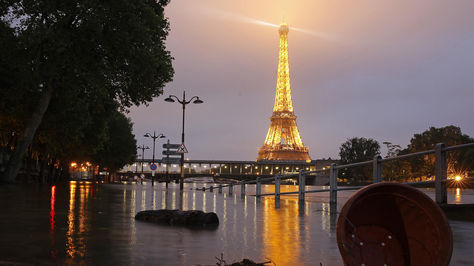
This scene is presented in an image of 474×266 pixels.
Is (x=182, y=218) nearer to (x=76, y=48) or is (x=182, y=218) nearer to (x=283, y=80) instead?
(x=76, y=48)

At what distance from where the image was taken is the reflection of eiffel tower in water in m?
138

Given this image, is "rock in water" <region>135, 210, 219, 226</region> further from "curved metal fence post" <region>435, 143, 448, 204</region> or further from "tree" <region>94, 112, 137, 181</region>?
"tree" <region>94, 112, 137, 181</region>

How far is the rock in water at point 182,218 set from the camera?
7488 mm

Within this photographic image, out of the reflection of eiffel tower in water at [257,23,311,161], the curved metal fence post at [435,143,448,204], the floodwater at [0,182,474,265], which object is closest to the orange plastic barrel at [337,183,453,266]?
the floodwater at [0,182,474,265]

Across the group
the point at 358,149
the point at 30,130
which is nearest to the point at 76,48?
the point at 30,130

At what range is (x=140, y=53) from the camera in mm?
23703

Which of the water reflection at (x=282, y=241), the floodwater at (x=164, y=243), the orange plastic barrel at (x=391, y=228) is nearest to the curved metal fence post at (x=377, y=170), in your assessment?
the floodwater at (x=164, y=243)

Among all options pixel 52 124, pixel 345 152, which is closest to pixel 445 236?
pixel 52 124

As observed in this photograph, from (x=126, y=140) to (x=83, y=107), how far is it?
1373 inches

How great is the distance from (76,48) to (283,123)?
116 meters

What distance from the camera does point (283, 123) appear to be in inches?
5404

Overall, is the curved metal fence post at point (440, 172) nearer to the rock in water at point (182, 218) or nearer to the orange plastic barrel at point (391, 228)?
the rock in water at point (182, 218)

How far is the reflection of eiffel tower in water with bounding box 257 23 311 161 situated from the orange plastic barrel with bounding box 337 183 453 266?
439ft

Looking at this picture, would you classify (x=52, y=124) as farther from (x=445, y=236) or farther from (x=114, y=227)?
(x=445, y=236)
